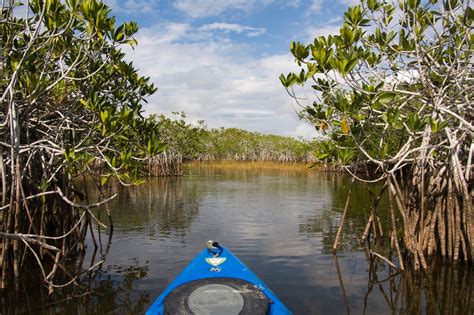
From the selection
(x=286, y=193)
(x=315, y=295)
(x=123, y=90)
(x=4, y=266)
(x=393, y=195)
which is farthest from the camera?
(x=286, y=193)

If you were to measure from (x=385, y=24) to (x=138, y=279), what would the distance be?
602cm

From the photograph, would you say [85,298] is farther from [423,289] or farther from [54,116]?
[423,289]

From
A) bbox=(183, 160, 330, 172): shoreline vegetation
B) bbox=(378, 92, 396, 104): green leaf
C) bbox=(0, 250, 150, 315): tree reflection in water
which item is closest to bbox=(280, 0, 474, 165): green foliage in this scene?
bbox=(378, 92, 396, 104): green leaf

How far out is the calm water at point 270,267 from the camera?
18.6 feet

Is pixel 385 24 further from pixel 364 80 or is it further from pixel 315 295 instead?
pixel 315 295

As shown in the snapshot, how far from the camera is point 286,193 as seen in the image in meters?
19.6

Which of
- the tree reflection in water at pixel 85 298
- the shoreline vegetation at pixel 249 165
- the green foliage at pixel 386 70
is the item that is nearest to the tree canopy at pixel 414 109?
the green foliage at pixel 386 70

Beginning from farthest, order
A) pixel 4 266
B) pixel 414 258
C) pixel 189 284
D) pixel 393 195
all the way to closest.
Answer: pixel 393 195, pixel 414 258, pixel 4 266, pixel 189 284

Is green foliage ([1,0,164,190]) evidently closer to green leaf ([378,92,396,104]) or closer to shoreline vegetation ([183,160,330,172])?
green leaf ([378,92,396,104])

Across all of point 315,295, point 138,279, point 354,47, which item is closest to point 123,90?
point 138,279

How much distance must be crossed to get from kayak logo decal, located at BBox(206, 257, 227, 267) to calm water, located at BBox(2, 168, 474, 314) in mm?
1167

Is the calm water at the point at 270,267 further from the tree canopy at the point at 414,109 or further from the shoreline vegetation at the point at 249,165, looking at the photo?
the shoreline vegetation at the point at 249,165

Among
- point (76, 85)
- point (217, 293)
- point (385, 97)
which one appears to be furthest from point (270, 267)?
point (76, 85)

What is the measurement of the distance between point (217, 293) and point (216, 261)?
64cm
